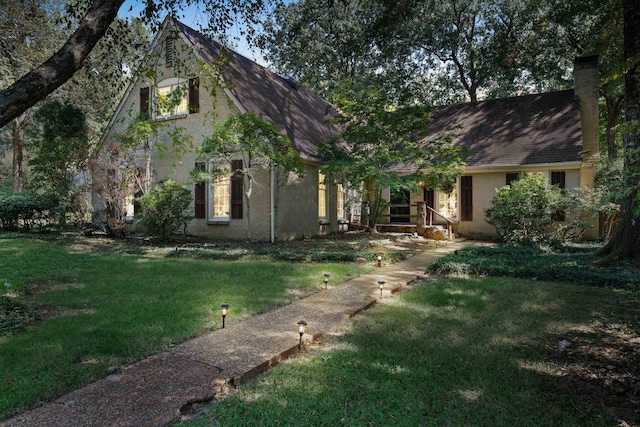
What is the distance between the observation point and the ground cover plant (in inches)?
104

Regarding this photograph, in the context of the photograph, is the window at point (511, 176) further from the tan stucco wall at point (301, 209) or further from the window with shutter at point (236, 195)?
the window with shutter at point (236, 195)

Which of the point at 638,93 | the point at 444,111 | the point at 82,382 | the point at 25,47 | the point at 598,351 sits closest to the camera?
the point at 82,382

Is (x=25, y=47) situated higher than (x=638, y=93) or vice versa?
(x=25, y=47)

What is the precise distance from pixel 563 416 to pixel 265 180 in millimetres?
11066

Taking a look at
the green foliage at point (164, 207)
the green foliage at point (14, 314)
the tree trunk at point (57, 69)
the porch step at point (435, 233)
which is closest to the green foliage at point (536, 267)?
the porch step at point (435, 233)

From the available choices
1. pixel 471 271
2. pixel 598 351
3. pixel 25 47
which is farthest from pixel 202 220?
pixel 598 351

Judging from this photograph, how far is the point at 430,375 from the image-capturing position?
10.6 feet

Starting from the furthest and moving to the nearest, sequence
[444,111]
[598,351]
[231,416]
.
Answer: [444,111]
[598,351]
[231,416]

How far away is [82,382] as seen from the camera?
121 inches

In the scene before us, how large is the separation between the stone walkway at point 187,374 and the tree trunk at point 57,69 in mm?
2478

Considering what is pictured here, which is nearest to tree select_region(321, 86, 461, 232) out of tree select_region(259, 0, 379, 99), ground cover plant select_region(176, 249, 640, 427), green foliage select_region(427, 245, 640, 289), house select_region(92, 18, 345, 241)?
house select_region(92, 18, 345, 241)

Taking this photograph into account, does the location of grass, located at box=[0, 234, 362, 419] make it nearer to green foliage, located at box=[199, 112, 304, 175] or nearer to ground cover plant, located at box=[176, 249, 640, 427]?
ground cover plant, located at box=[176, 249, 640, 427]

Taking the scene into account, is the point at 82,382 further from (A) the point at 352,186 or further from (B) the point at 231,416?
(A) the point at 352,186

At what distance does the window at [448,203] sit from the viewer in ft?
51.6
